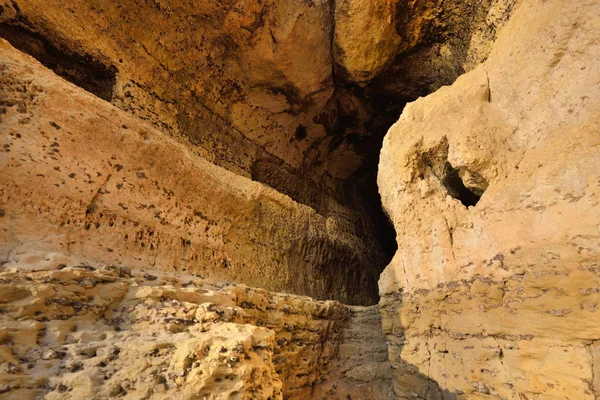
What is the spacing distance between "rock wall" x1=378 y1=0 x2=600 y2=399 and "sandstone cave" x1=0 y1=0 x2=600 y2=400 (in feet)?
0.05

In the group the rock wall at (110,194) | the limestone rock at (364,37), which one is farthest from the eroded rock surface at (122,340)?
the limestone rock at (364,37)

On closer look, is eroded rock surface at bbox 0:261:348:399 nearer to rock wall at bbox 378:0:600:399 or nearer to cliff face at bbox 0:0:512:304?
cliff face at bbox 0:0:512:304

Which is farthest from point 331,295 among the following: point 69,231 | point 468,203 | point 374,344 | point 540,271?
point 69,231

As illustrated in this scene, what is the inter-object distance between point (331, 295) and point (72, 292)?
178 inches

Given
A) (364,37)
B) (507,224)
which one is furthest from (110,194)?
(364,37)

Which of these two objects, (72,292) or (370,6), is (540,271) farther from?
(370,6)

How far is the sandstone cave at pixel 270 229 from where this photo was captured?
187 centimetres

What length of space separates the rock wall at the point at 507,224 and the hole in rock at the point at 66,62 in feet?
14.8

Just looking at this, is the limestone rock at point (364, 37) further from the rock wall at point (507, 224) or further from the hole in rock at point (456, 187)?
the hole in rock at point (456, 187)

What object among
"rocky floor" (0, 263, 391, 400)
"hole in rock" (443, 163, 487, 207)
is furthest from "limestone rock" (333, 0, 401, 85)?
"rocky floor" (0, 263, 391, 400)

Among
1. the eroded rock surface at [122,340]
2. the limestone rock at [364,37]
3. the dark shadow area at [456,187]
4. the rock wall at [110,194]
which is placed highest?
the limestone rock at [364,37]

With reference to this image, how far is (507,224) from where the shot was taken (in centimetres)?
270

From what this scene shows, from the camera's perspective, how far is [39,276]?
1911 millimetres

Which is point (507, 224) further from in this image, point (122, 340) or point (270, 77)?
point (270, 77)
